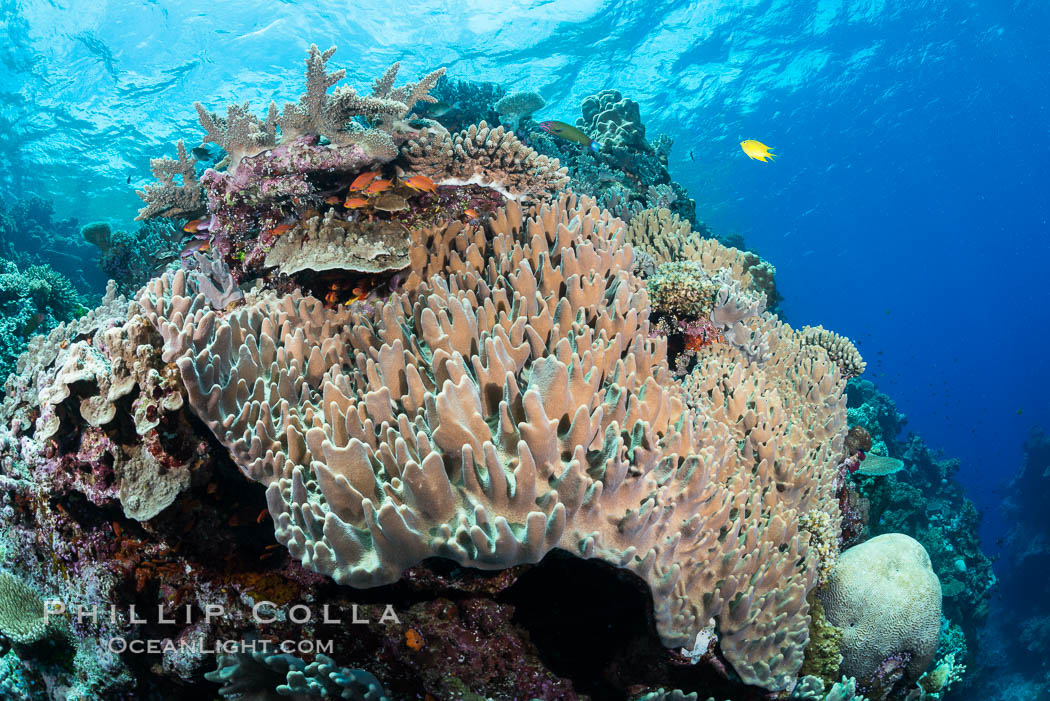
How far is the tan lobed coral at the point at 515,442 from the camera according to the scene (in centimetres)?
192

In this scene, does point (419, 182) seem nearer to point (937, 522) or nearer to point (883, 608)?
point (883, 608)

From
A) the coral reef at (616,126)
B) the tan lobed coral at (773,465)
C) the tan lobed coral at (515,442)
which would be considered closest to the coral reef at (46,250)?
the coral reef at (616,126)

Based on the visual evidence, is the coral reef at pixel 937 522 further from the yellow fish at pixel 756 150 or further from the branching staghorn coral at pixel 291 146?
the branching staghorn coral at pixel 291 146

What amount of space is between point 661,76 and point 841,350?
32723mm

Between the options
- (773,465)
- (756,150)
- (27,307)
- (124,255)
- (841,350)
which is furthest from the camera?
(124,255)

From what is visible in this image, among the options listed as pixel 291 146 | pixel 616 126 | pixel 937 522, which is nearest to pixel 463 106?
pixel 616 126

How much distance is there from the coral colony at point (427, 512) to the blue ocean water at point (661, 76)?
11354 millimetres

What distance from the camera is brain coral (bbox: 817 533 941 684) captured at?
3.57m

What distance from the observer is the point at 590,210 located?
13.6 feet

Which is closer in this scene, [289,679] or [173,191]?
[289,679]

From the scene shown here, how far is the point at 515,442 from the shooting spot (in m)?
2.12

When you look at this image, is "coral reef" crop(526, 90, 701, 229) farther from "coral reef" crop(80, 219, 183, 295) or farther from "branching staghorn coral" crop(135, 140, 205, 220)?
"coral reef" crop(80, 219, 183, 295)

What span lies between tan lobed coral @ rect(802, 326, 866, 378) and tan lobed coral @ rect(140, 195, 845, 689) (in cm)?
349

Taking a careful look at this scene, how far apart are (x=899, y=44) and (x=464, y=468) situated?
157ft
